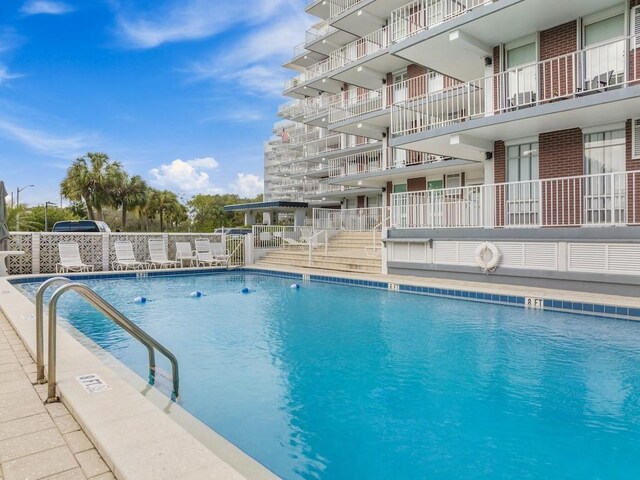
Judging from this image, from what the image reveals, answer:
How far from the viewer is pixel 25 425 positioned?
2.93 metres

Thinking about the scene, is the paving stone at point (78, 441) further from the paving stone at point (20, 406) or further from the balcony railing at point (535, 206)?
the balcony railing at point (535, 206)

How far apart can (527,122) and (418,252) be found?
195 inches

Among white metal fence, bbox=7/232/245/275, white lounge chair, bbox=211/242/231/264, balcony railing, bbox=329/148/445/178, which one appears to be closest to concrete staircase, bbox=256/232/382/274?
white lounge chair, bbox=211/242/231/264

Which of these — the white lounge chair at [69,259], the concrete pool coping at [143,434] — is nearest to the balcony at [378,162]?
the white lounge chair at [69,259]

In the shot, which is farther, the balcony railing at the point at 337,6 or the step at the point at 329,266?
the balcony railing at the point at 337,6

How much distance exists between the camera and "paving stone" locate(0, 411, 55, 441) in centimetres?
282

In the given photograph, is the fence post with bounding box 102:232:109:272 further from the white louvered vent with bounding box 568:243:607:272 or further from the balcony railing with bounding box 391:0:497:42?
the white louvered vent with bounding box 568:243:607:272

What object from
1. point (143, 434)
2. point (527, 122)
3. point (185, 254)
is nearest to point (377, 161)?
point (185, 254)

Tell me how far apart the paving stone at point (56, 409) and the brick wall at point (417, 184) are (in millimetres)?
19832

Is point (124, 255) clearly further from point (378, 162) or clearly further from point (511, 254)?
point (378, 162)

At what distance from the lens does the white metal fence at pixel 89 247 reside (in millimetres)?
15344

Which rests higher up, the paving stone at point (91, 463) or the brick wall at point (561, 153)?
the brick wall at point (561, 153)

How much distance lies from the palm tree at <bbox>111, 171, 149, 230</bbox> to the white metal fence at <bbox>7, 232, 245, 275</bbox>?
27.2 m

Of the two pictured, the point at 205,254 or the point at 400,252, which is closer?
the point at 400,252
